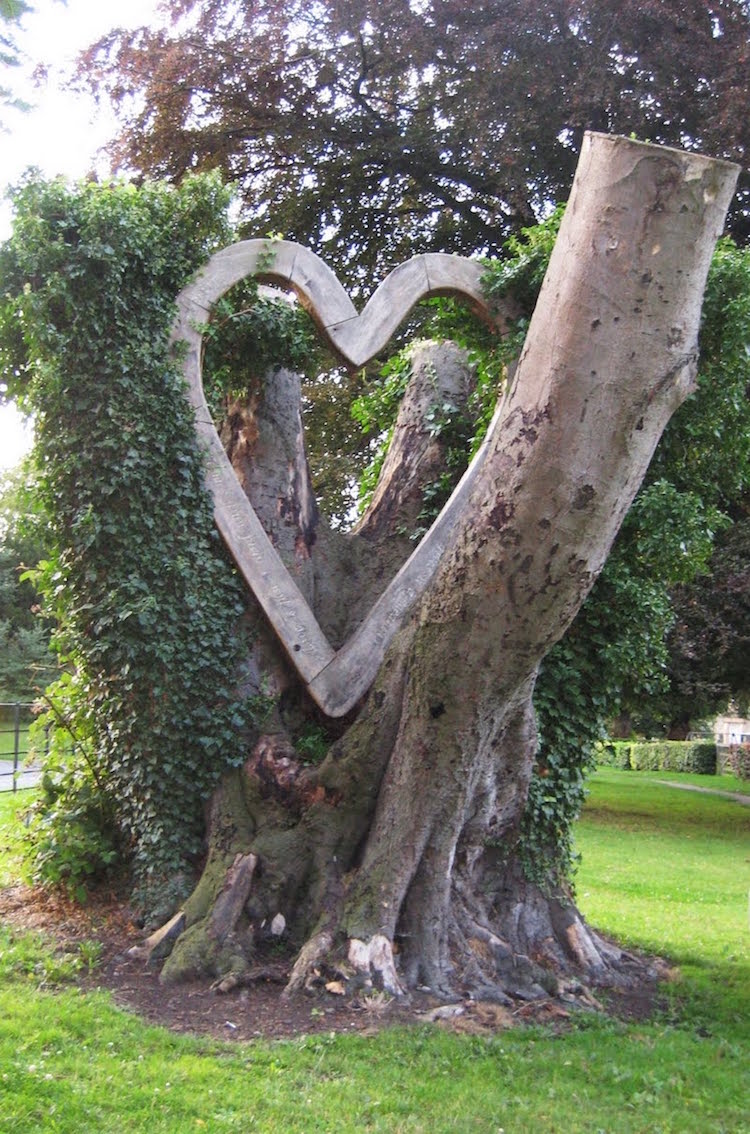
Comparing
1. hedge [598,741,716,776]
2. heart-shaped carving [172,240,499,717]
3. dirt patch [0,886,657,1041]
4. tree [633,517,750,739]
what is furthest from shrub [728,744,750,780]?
heart-shaped carving [172,240,499,717]

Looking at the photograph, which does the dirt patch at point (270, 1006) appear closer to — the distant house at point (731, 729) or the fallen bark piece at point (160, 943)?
the fallen bark piece at point (160, 943)

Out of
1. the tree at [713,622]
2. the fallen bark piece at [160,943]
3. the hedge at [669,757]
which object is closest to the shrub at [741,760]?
the hedge at [669,757]

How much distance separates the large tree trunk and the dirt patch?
157 millimetres

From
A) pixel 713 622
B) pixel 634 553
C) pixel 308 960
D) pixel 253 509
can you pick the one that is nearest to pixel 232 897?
pixel 308 960

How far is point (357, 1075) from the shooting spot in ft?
16.6

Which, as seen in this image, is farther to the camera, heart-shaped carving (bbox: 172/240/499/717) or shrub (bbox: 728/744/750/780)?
shrub (bbox: 728/744/750/780)

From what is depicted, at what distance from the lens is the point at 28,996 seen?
5.57m

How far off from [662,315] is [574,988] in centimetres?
425

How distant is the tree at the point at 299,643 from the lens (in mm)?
5570

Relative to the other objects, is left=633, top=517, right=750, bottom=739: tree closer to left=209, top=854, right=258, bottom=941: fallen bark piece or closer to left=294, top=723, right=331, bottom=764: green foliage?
left=294, top=723, right=331, bottom=764: green foliage

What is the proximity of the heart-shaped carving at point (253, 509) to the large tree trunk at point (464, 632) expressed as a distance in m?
0.22

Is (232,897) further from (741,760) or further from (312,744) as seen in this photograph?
(741,760)

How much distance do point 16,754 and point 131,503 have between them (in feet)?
29.8

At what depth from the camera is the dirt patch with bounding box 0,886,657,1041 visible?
5719mm
